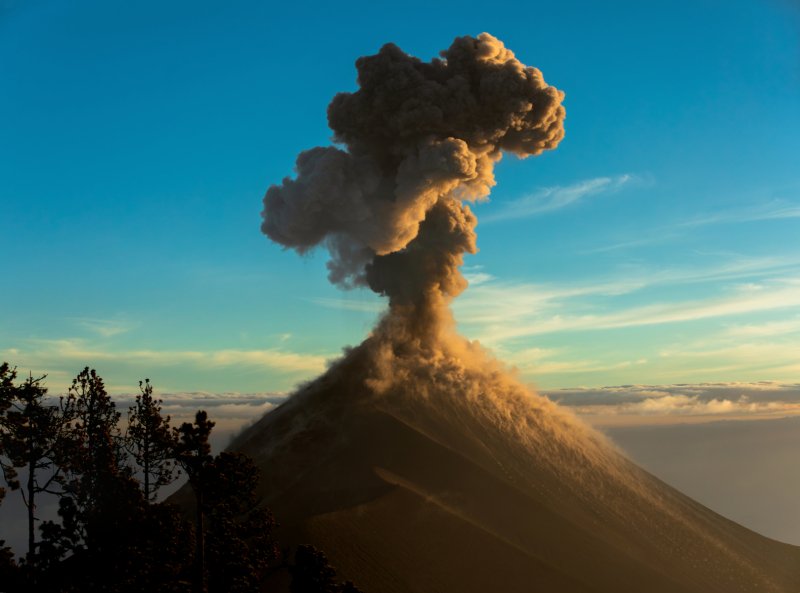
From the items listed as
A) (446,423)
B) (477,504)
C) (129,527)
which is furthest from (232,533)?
(446,423)

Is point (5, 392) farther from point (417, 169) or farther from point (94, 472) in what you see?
point (417, 169)

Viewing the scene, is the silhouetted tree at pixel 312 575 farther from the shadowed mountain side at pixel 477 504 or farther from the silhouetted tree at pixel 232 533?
the shadowed mountain side at pixel 477 504

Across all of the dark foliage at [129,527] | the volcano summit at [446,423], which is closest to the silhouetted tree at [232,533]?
the dark foliage at [129,527]

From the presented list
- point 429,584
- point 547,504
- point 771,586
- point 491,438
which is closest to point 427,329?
point 491,438

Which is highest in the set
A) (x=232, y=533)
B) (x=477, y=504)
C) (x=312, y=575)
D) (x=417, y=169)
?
(x=417, y=169)

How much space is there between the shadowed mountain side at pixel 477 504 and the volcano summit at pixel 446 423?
0.27 metres

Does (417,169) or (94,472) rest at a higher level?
(417,169)

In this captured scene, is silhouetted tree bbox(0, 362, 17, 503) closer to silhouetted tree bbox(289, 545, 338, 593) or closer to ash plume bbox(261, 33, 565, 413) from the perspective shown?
silhouetted tree bbox(289, 545, 338, 593)

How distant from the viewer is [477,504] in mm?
96312

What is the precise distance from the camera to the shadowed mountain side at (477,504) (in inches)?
3317

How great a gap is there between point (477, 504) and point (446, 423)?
18.3m

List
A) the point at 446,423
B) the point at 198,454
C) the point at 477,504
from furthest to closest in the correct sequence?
1. the point at 446,423
2. the point at 477,504
3. the point at 198,454

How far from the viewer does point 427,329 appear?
120 metres

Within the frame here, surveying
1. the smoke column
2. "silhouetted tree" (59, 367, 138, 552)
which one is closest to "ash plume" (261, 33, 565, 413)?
the smoke column
